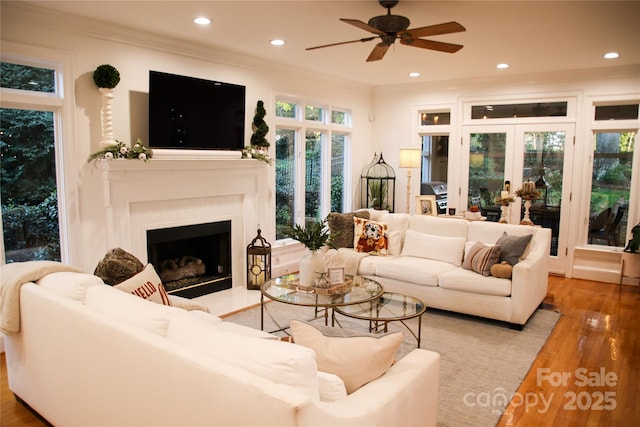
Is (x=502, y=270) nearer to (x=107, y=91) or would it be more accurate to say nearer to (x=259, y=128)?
(x=259, y=128)

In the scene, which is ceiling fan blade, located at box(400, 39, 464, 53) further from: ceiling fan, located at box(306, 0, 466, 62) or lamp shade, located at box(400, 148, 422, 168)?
lamp shade, located at box(400, 148, 422, 168)

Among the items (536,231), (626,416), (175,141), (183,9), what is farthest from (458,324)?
(183,9)

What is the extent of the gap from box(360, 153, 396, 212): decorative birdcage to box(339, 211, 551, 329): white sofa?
1.99m

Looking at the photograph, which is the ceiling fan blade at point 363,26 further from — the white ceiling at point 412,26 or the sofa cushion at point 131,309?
the sofa cushion at point 131,309

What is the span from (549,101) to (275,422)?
20.4 feet

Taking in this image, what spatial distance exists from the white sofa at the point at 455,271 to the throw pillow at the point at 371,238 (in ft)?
0.31

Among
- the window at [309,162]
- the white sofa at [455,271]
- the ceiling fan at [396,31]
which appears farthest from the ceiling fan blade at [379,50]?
the window at [309,162]

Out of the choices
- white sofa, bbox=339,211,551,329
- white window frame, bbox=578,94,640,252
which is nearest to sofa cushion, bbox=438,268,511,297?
white sofa, bbox=339,211,551,329

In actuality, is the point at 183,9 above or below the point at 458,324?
above

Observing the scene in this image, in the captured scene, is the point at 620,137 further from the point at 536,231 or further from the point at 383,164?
the point at 383,164

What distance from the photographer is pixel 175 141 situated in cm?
470

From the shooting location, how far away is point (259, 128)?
5.57m

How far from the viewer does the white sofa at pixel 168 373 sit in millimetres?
1625

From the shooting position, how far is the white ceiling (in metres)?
3.62
